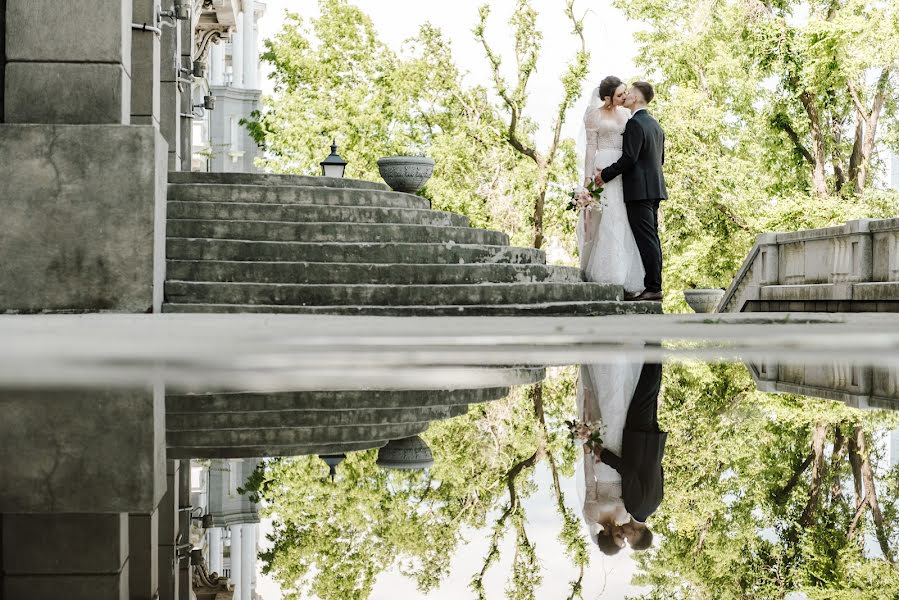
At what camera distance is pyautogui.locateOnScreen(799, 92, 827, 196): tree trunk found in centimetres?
3784

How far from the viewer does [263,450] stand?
3.60 meters

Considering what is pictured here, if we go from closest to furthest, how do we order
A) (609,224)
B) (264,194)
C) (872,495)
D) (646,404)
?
1. (872,495)
2. (646,404)
3. (264,194)
4. (609,224)

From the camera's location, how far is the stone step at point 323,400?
451 centimetres

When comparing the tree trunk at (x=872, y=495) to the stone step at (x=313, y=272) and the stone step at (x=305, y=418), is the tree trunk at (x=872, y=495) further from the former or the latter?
the stone step at (x=313, y=272)

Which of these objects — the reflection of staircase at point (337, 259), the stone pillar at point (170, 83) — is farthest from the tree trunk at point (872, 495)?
the stone pillar at point (170, 83)

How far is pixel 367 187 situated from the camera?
15477 mm

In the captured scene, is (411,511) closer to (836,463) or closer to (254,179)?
(836,463)

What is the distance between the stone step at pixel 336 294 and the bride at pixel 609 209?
2109 mm

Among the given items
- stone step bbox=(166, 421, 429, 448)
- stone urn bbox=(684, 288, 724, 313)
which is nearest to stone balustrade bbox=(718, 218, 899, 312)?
stone urn bbox=(684, 288, 724, 313)

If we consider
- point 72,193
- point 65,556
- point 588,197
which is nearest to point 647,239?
point 588,197

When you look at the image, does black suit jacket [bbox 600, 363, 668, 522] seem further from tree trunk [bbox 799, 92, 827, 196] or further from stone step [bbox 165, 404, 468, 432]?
tree trunk [bbox 799, 92, 827, 196]

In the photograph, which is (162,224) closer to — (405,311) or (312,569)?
(405,311)

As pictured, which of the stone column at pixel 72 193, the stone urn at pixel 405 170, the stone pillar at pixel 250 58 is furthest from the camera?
the stone pillar at pixel 250 58

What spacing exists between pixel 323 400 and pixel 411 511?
2272mm
